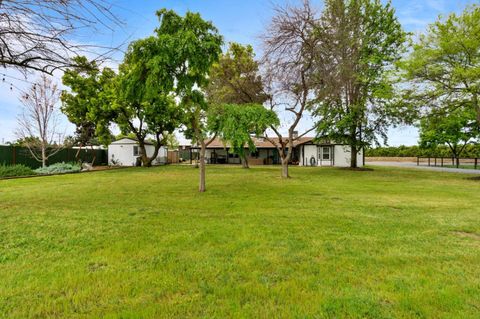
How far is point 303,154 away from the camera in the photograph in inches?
1099

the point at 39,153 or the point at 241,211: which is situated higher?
the point at 39,153

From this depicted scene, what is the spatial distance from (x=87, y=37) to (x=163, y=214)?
3.74 m

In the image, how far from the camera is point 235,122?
8.95 meters

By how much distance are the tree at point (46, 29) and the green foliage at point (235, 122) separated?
5595mm

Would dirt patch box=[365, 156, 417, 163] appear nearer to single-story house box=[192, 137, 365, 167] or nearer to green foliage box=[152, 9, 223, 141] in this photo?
single-story house box=[192, 137, 365, 167]

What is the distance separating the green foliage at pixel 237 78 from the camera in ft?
55.5

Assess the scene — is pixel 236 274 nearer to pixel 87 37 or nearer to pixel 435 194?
pixel 87 37

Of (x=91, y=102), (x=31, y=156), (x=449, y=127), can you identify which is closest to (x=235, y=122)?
(x=91, y=102)

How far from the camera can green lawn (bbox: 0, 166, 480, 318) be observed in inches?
93.2

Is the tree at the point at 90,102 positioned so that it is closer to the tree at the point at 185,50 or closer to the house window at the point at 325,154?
the tree at the point at 185,50

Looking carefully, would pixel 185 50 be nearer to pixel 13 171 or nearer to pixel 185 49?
pixel 185 49

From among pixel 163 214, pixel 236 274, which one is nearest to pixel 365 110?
pixel 163 214

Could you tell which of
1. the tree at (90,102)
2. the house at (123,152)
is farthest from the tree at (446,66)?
the house at (123,152)

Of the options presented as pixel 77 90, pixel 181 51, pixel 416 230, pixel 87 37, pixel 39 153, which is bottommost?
pixel 416 230
